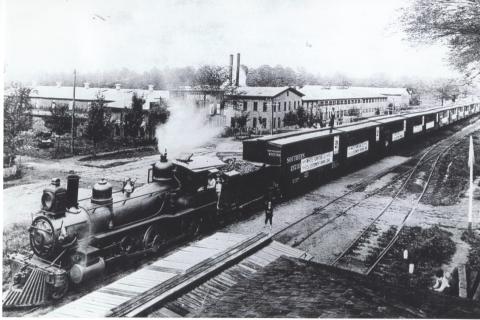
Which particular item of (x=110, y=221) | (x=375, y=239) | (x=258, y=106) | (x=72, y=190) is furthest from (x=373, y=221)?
(x=258, y=106)

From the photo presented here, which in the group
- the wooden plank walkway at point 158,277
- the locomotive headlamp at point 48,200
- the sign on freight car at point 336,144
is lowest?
the wooden plank walkway at point 158,277

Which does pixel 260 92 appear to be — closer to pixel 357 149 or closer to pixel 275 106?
pixel 275 106

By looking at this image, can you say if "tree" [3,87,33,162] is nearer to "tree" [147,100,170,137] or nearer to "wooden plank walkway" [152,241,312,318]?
"tree" [147,100,170,137]

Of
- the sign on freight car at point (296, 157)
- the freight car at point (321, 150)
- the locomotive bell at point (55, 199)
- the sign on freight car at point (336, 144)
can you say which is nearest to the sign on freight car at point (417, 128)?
the freight car at point (321, 150)

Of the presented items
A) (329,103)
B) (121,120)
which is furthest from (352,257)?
(329,103)

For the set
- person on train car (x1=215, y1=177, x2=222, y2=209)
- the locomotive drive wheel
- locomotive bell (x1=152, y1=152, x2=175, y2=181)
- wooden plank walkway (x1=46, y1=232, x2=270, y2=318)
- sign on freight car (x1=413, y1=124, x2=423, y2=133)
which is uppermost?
sign on freight car (x1=413, y1=124, x2=423, y2=133)

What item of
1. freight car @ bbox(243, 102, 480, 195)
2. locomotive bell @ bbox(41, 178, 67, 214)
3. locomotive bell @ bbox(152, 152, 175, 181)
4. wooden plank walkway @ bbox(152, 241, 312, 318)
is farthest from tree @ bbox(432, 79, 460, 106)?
locomotive bell @ bbox(41, 178, 67, 214)

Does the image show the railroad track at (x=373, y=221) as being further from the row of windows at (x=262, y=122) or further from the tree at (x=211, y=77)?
the tree at (x=211, y=77)
